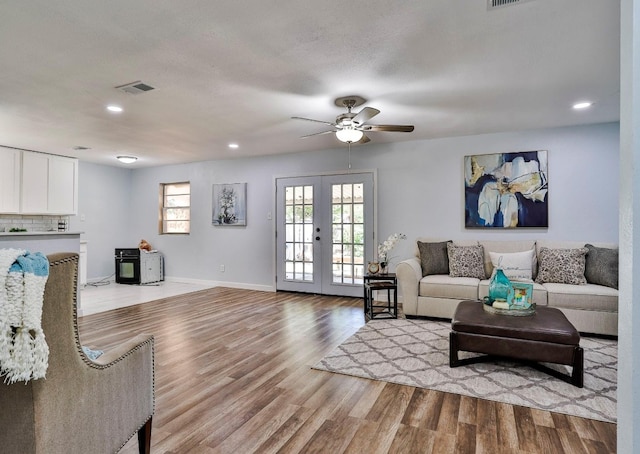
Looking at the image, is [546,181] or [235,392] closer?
[235,392]

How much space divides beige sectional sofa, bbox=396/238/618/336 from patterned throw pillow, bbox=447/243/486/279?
5 centimetres

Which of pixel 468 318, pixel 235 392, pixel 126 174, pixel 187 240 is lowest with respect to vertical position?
pixel 235 392

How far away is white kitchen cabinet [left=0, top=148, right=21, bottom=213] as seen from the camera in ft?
17.7

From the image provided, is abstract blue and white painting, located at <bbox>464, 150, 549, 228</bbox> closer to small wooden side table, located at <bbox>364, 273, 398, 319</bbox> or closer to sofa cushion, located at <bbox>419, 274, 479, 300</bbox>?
sofa cushion, located at <bbox>419, 274, 479, 300</bbox>

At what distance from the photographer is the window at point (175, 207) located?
7.26 m

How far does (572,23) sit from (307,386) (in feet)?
9.69

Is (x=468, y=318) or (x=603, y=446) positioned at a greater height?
(x=468, y=318)

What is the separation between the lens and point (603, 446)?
181 cm

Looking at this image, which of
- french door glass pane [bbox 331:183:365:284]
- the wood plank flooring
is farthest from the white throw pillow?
the wood plank flooring

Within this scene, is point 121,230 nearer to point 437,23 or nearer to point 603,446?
point 437,23

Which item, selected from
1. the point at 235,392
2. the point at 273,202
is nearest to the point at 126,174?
the point at 273,202

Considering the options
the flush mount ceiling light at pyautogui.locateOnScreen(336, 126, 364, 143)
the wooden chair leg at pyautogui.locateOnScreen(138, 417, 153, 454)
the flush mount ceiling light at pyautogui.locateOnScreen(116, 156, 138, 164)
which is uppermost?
the flush mount ceiling light at pyautogui.locateOnScreen(116, 156, 138, 164)

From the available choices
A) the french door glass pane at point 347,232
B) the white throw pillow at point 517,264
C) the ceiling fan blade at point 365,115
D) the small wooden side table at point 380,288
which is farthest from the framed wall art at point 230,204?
the white throw pillow at point 517,264

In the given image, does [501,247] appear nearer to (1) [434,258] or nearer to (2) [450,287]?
(1) [434,258]
